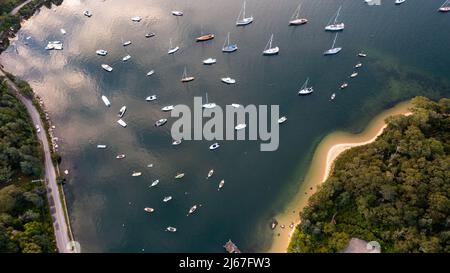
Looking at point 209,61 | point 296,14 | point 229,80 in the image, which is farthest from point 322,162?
point 296,14

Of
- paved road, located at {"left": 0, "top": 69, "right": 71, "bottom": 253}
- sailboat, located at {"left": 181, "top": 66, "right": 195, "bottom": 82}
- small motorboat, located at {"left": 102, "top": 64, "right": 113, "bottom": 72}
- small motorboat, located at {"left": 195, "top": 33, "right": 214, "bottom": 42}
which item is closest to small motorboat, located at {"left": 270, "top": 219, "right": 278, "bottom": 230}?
paved road, located at {"left": 0, "top": 69, "right": 71, "bottom": 253}

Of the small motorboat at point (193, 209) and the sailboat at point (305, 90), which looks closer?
the small motorboat at point (193, 209)

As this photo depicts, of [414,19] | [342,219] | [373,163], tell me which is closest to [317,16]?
[414,19]

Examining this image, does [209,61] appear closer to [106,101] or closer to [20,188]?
[106,101]

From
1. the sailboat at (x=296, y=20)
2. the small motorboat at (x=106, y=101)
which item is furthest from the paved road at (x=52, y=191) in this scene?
the sailboat at (x=296, y=20)

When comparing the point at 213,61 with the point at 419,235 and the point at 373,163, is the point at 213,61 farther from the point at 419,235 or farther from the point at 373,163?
the point at 419,235

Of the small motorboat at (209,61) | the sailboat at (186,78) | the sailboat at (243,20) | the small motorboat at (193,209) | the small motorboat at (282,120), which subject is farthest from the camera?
the sailboat at (243,20)

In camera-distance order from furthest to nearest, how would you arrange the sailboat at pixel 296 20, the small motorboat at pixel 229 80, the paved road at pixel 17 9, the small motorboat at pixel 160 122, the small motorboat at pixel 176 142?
1. the paved road at pixel 17 9
2. the sailboat at pixel 296 20
3. the small motorboat at pixel 229 80
4. the small motorboat at pixel 160 122
5. the small motorboat at pixel 176 142

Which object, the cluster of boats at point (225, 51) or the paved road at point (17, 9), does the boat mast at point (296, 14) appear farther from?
the paved road at point (17, 9)
